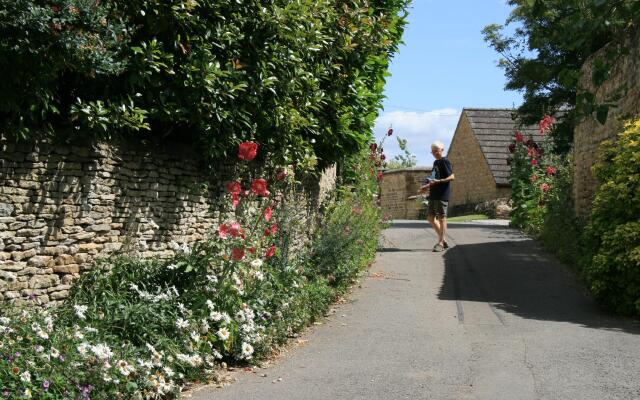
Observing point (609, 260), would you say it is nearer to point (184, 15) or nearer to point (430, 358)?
point (430, 358)

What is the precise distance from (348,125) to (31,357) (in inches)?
302

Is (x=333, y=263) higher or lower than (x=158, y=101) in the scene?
lower

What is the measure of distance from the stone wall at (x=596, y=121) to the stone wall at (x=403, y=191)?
1943 cm

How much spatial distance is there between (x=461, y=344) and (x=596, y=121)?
6032 millimetres

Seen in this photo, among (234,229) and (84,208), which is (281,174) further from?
(84,208)

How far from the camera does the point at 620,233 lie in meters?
9.38

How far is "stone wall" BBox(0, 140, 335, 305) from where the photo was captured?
617cm

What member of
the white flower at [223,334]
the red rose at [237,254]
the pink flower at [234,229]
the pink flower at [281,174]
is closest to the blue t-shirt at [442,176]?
the pink flower at [281,174]

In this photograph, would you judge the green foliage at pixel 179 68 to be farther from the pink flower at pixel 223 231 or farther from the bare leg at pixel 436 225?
the bare leg at pixel 436 225

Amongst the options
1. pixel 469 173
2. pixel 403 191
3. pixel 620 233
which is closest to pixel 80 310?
pixel 620 233

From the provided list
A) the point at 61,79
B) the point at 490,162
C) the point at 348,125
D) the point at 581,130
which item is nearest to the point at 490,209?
the point at 490,162

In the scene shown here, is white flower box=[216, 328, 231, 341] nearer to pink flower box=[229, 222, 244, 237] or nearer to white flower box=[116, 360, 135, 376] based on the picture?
pink flower box=[229, 222, 244, 237]

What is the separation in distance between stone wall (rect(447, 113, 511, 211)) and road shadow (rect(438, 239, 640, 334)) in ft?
55.1

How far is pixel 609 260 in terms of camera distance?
948cm
